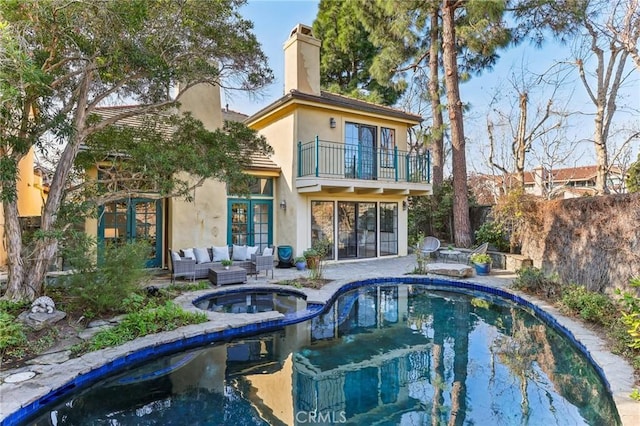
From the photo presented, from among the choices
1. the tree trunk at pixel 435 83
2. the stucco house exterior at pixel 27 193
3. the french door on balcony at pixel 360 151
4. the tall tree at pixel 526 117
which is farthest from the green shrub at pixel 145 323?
the tree trunk at pixel 435 83

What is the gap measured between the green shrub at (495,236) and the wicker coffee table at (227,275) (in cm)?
850

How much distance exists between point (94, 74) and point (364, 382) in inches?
281

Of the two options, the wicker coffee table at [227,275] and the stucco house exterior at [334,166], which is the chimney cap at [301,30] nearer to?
the stucco house exterior at [334,166]

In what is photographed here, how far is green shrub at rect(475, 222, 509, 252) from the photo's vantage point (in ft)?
39.6

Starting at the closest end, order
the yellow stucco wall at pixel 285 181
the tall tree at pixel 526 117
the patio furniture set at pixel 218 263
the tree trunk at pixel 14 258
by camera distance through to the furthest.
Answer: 1. the tree trunk at pixel 14 258
2. the patio furniture set at pixel 218 263
3. the yellow stucco wall at pixel 285 181
4. the tall tree at pixel 526 117

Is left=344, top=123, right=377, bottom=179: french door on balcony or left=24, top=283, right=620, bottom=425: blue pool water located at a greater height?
left=344, top=123, right=377, bottom=179: french door on balcony

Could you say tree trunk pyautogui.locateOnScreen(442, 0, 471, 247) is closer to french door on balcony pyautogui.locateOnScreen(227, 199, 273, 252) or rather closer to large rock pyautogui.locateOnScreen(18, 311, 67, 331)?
french door on balcony pyautogui.locateOnScreen(227, 199, 273, 252)

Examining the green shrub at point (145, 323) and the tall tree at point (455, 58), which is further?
the tall tree at point (455, 58)

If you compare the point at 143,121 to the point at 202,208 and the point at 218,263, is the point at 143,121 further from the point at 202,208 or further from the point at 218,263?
the point at 218,263

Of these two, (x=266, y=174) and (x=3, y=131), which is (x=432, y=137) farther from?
(x=3, y=131)

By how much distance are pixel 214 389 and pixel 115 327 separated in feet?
7.11

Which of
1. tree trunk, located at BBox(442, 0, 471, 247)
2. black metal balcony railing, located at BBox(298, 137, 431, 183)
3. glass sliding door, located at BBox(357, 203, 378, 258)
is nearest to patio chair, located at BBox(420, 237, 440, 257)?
tree trunk, located at BBox(442, 0, 471, 247)

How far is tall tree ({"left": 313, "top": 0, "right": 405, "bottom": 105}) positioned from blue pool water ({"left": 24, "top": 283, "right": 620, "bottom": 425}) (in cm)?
1490
